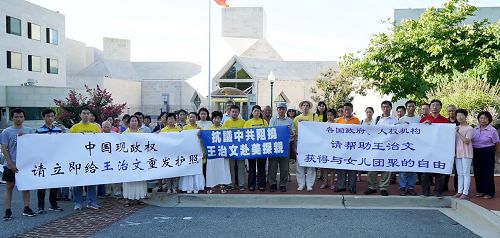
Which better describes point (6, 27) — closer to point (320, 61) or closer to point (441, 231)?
point (320, 61)

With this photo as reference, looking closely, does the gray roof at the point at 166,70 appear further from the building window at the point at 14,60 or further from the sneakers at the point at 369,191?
the sneakers at the point at 369,191

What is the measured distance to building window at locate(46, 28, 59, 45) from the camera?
40.2 m

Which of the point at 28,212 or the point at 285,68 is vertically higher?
the point at 285,68

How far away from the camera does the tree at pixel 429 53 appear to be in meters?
17.6

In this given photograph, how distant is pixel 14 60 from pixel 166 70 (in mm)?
22374

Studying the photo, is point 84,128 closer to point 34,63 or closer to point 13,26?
point 13,26

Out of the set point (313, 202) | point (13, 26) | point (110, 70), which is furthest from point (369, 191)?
point (110, 70)

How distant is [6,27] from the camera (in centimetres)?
3484

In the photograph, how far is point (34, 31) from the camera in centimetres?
3828

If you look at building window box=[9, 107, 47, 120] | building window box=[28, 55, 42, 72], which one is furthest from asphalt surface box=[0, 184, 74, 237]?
building window box=[28, 55, 42, 72]

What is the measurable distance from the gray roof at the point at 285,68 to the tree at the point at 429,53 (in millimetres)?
24188

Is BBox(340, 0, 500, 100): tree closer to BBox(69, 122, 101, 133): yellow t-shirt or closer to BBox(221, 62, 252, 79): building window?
BBox(69, 122, 101, 133): yellow t-shirt

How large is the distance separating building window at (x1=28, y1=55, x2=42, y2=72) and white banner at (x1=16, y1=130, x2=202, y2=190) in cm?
3340

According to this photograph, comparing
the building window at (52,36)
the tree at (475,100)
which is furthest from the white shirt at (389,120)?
the building window at (52,36)
